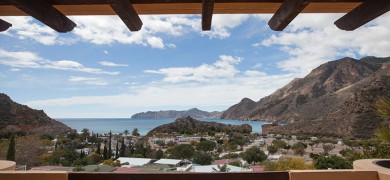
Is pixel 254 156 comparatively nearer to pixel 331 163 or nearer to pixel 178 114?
pixel 331 163

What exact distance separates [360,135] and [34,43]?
7317 cm

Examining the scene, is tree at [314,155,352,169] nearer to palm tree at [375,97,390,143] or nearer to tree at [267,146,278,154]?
tree at [267,146,278,154]

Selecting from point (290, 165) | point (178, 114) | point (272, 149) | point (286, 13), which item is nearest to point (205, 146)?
point (272, 149)

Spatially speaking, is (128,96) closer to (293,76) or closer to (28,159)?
(293,76)

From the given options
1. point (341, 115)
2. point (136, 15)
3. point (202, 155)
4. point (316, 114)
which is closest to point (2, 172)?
point (136, 15)

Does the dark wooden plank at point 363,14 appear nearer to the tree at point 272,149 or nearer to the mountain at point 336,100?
the mountain at point 336,100

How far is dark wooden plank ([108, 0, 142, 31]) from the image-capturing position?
1341mm

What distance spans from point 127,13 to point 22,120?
139 feet

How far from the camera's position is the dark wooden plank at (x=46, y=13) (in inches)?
52.4

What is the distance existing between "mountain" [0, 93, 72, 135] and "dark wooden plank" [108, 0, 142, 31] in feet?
127

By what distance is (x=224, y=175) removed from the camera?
1.82 metres

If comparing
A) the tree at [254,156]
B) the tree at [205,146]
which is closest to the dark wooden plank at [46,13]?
the tree at [254,156]

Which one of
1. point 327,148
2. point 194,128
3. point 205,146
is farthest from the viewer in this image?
point 194,128

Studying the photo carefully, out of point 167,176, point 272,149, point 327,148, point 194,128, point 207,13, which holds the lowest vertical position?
point 272,149
